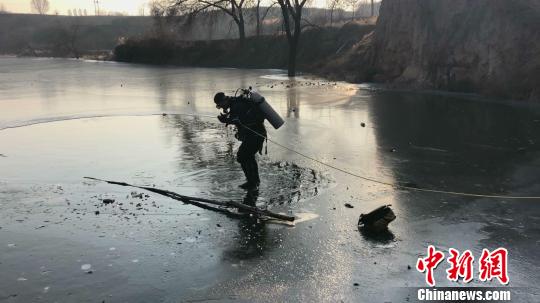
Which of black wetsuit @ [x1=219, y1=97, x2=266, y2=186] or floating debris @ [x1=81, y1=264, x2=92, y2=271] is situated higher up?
black wetsuit @ [x1=219, y1=97, x2=266, y2=186]

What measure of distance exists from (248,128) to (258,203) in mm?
1316

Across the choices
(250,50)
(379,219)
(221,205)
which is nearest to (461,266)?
(379,219)

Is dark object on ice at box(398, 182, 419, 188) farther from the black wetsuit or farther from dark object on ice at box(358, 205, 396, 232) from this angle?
the black wetsuit

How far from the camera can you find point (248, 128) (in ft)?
25.9

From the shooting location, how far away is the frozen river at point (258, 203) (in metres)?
5.00

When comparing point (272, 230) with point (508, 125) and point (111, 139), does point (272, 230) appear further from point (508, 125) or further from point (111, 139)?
point (508, 125)

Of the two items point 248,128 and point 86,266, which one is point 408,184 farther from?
point 86,266

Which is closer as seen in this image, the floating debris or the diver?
the floating debris

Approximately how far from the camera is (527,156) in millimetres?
10164

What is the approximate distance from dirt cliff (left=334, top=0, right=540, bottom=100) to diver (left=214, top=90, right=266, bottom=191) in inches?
554

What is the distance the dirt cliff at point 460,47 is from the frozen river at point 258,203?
6.22m

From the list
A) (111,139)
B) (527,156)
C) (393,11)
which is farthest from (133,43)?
(527,156)

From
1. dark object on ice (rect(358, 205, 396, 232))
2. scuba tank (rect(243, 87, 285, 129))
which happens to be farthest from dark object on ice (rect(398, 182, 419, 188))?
scuba tank (rect(243, 87, 285, 129))

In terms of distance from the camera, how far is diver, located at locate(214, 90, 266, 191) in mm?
7914
